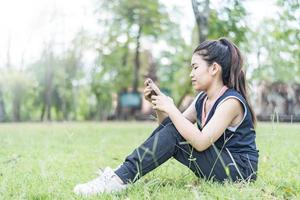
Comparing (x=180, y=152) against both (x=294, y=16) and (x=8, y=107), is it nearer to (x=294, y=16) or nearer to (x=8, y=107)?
(x=294, y=16)

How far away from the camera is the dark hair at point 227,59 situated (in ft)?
9.64

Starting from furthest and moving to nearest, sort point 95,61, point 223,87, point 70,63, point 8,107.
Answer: point 8,107 < point 70,63 < point 95,61 < point 223,87

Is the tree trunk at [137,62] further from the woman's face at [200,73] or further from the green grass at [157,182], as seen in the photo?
the woman's face at [200,73]

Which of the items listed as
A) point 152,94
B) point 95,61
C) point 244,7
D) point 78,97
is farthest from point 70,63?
point 152,94

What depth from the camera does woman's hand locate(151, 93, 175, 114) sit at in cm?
278

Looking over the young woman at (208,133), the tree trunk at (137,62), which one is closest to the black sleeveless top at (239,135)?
the young woman at (208,133)

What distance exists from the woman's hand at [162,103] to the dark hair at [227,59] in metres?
0.35

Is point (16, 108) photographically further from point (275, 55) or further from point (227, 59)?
point (227, 59)

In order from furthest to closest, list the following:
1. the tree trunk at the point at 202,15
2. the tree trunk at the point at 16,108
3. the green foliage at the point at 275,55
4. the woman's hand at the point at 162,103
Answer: the tree trunk at the point at 16,108 < the green foliage at the point at 275,55 < the tree trunk at the point at 202,15 < the woman's hand at the point at 162,103

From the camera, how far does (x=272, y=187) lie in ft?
9.12

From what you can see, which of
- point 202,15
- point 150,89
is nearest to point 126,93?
point 202,15

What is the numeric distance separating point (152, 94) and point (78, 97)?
38.1 meters

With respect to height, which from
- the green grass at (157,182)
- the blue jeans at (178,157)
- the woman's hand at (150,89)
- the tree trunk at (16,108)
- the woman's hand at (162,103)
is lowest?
the tree trunk at (16,108)

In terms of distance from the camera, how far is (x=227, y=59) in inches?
116
